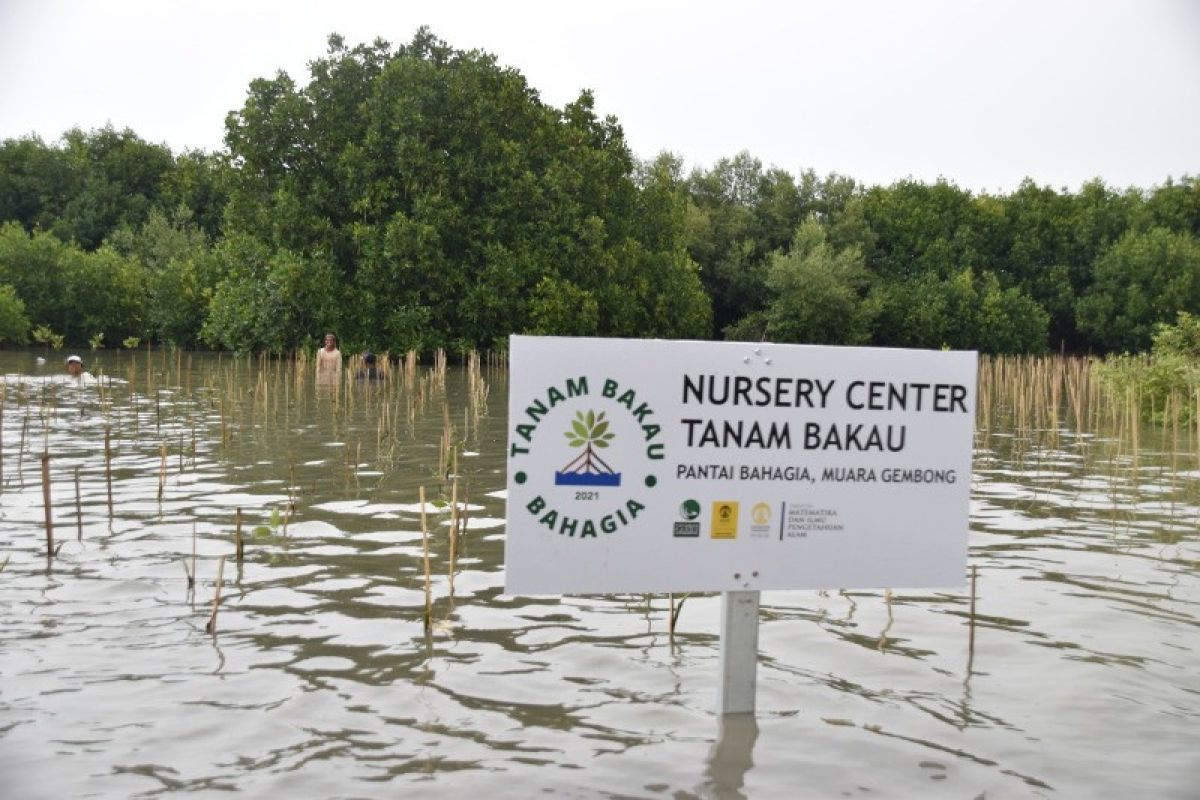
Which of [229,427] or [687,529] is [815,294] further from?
[687,529]

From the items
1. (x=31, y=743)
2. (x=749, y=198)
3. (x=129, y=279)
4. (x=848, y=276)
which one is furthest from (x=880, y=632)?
(x=749, y=198)

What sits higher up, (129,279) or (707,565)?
(129,279)

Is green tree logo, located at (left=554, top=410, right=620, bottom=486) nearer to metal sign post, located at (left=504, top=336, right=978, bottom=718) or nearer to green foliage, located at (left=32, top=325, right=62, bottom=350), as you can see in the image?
metal sign post, located at (left=504, top=336, right=978, bottom=718)

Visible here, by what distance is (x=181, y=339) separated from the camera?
166 feet

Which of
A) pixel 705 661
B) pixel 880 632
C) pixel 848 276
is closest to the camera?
pixel 705 661

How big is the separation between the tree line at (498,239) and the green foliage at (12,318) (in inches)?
4.7

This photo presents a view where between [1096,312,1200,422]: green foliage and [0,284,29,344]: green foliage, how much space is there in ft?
133

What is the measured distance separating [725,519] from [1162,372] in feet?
64.8

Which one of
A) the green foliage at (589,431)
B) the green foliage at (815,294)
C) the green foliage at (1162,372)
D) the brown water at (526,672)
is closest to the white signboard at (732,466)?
the green foliage at (589,431)

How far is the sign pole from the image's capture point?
5008mm

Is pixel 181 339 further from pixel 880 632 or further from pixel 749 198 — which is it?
pixel 880 632

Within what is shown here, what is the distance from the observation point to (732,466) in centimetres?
482

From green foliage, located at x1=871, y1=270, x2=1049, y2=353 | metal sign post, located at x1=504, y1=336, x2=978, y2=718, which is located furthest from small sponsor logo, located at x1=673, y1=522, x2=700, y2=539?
green foliage, located at x1=871, y1=270, x2=1049, y2=353

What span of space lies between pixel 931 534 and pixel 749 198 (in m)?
64.1
